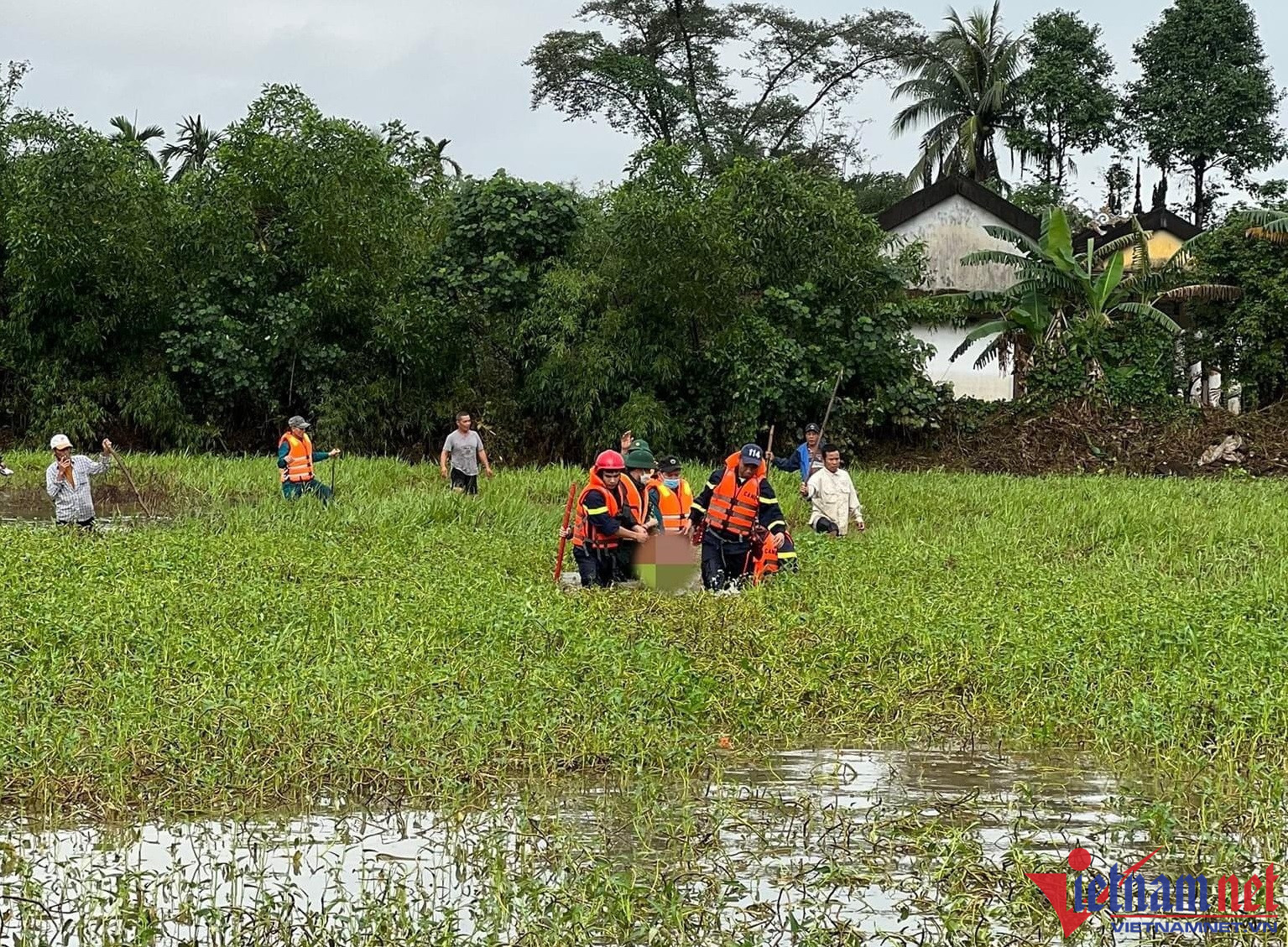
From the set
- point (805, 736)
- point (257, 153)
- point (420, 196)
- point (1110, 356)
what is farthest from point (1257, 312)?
point (805, 736)

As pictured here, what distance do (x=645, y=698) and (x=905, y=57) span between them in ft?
113

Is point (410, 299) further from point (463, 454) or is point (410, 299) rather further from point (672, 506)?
point (672, 506)

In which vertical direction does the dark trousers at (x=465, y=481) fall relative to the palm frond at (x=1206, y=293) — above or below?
below

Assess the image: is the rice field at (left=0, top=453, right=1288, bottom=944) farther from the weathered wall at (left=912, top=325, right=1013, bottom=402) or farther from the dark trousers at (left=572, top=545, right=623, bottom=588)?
the weathered wall at (left=912, top=325, right=1013, bottom=402)

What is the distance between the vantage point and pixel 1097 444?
86.6ft

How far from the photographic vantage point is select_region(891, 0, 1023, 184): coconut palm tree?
39656 mm

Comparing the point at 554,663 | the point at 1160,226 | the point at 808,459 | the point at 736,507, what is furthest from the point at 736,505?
the point at 1160,226

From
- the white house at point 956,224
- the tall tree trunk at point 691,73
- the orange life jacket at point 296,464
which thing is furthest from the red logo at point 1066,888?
the tall tree trunk at point 691,73

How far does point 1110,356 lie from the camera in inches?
1071

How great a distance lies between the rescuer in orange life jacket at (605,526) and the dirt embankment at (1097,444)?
13.9 metres

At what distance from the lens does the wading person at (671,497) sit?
14578mm

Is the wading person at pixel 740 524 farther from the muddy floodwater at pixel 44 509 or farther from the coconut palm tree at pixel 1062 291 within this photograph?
the coconut palm tree at pixel 1062 291

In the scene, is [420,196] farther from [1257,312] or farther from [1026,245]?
[1257,312]

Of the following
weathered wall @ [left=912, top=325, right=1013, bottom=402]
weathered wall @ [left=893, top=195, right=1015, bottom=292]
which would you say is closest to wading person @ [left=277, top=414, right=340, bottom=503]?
weathered wall @ [left=912, top=325, right=1013, bottom=402]
